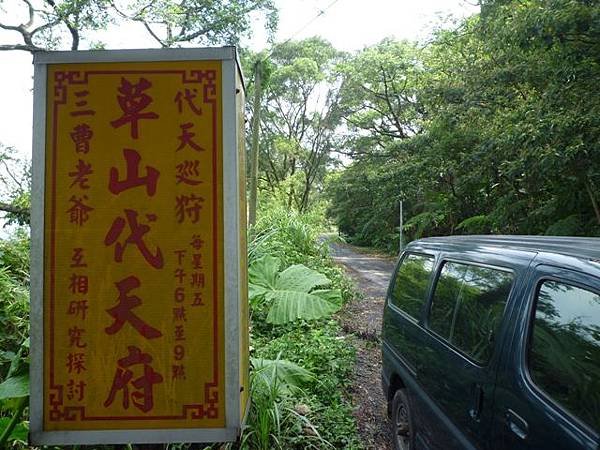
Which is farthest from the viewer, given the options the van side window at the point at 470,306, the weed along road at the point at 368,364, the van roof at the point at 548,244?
the weed along road at the point at 368,364

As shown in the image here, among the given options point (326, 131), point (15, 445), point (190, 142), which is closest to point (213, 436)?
point (190, 142)

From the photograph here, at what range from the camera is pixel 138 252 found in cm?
213

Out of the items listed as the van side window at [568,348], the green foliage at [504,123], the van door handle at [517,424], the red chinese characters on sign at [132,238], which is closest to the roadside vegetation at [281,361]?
the red chinese characters on sign at [132,238]

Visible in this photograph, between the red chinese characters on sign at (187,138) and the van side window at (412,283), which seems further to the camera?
the van side window at (412,283)

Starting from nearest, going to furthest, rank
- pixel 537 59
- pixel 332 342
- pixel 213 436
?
pixel 213 436 → pixel 332 342 → pixel 537 59

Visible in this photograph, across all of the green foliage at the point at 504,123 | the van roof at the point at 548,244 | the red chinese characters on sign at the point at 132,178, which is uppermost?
the green foliage at the point at 504,123

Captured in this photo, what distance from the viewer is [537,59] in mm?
9711

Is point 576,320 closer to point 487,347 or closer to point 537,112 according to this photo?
point 487,347

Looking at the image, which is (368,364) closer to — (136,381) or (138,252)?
(136,381)

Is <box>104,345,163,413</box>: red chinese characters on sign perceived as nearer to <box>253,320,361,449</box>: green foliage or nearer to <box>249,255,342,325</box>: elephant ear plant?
<box>253,320,361,449</box>: green foliage

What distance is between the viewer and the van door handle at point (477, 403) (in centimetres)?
224

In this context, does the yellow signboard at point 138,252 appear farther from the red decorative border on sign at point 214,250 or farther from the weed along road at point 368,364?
the weed along road at point 368,364

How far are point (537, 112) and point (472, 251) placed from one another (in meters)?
6.89

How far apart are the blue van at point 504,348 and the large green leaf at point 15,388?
7.24 ft
